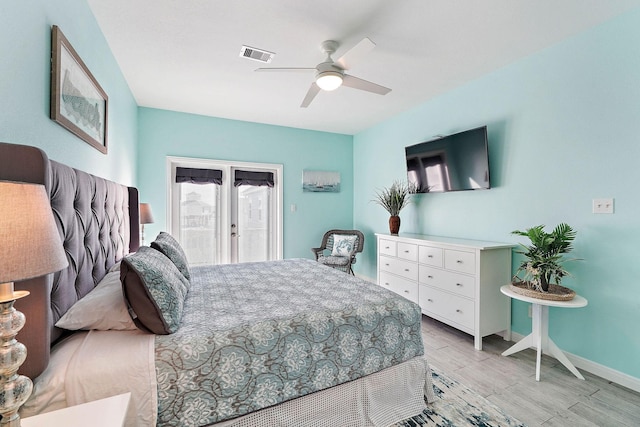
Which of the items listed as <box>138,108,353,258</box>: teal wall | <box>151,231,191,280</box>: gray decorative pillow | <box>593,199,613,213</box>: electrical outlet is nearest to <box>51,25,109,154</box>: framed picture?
<box>151,231,191,280</box>: gray decorative pillow

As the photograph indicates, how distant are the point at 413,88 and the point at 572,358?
2939 mm

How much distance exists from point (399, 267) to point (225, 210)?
272cm

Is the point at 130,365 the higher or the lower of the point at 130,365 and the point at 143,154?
the lower

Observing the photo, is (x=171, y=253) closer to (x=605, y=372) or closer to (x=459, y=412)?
(x=459, y=412)

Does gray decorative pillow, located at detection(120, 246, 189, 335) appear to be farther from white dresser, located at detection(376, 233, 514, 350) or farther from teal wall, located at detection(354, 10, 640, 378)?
teal wall, located at detection(354, 10, 640, 378)

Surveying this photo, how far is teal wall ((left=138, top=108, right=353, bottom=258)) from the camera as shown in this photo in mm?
3869

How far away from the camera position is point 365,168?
488 cm

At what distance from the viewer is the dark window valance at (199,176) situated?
13.4ft

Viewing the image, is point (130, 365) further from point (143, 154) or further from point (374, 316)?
point (143, 154)

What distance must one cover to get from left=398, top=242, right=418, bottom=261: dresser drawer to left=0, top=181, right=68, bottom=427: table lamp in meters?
3.02

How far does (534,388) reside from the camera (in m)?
1.96

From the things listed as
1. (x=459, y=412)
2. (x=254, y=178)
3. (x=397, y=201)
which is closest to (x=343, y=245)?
(x=397, y=201)

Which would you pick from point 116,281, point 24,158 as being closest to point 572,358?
point 116,281

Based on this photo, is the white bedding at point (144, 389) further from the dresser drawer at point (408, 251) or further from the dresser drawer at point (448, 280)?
the dresser drawer at point (408, 251)
